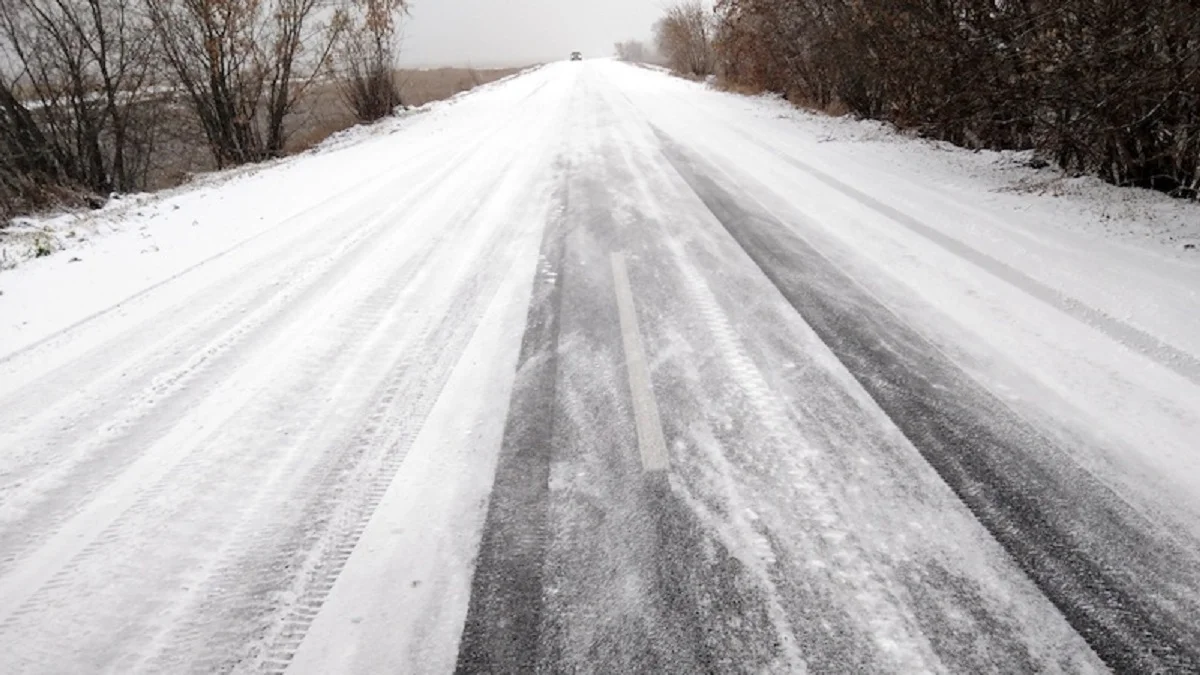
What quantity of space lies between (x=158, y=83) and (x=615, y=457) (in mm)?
19799

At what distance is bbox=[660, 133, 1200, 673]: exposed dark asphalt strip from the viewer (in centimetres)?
203

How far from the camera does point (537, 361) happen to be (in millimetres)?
3947

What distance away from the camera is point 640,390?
353cm

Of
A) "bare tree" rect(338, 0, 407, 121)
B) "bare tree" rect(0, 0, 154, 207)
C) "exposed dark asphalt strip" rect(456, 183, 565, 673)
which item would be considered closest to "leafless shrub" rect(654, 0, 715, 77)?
"bare tree" rect(338, 0, 407, 121)

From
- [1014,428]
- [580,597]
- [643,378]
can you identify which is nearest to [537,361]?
[643,378]

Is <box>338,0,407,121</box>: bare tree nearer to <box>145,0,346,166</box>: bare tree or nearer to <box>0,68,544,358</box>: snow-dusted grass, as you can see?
<box>145,0,346,166</box>: bare tree

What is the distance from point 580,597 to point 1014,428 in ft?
7.84

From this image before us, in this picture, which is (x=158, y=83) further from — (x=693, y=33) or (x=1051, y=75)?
(x=693, y=33)

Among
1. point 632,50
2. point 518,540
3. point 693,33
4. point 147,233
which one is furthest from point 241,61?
point 632,50

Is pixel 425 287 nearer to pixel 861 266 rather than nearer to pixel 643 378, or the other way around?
pixel 643 378

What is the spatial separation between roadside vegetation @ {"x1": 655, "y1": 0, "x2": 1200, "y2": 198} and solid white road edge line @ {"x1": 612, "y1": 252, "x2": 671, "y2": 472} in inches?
194

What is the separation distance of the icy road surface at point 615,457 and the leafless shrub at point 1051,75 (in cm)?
170

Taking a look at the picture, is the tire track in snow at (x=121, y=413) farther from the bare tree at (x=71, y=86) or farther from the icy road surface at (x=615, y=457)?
the bare tree at (x=71, y=86)

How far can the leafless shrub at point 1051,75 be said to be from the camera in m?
5.70
